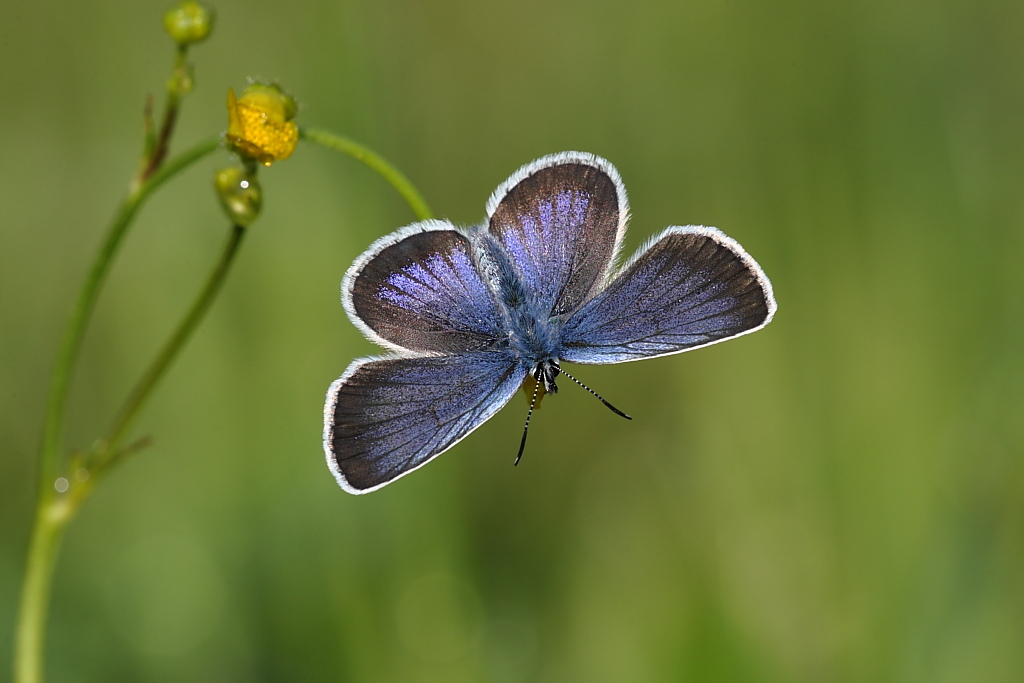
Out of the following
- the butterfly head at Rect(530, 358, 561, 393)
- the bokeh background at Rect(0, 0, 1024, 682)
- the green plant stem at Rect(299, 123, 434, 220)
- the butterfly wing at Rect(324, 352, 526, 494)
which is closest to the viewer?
the butterfly wing at Rect(324, 352, 526, 494)

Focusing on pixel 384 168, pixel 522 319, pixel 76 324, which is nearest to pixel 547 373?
pixel 522 319

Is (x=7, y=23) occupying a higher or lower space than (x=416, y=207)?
higher

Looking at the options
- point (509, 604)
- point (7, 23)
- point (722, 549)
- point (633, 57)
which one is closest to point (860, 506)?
point (722, 549)

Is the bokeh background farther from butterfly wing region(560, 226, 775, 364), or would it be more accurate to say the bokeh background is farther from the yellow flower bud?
the yellow flower bud

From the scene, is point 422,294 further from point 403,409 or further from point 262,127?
point 262,127

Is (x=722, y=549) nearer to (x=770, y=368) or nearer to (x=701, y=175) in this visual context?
(x=770, y=368)

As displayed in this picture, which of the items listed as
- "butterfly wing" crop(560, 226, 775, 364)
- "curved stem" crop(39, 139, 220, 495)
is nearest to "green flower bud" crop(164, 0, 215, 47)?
"curved stem" crop(39, 139, 220, 495)

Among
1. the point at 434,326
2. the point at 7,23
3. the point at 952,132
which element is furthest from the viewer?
the point at 7,23
